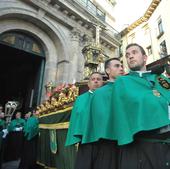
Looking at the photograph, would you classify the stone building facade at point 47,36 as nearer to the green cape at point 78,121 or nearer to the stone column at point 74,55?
the stone column at point 74,55

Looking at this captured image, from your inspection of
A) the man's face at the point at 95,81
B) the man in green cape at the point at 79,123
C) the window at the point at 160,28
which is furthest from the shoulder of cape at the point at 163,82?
the window at the point at 160,28

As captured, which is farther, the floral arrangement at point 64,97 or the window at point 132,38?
the window at point 132,38

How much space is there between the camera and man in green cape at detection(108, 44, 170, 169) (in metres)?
1.62

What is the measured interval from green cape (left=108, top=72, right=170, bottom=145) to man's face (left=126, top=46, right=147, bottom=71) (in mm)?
113

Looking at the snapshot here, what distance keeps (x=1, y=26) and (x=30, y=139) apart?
21.3 ft

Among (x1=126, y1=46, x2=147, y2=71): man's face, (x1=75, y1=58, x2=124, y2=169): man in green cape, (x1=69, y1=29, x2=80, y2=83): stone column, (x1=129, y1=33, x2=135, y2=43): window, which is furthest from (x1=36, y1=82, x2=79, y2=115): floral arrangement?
(x1=129, y1=33, x2=135, y2=43): window

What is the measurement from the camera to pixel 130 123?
5.69ft

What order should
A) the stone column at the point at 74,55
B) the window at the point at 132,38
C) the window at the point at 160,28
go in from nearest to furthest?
the stone column at the point at 74,55, the window at the point at 160,28, the window at the point at 132,38

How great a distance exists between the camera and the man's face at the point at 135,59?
207 cm

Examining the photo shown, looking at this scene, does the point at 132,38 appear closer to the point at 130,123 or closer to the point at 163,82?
the point at 163,82

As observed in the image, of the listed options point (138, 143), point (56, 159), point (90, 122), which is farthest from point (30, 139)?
point (138, 143)

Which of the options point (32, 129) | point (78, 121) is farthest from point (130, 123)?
point (32, 129)

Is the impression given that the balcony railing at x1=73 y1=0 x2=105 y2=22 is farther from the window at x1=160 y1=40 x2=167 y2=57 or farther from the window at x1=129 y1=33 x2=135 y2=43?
the window at x1=129 y1=33 x2=135 y2=43

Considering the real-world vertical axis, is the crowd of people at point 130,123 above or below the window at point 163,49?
below
